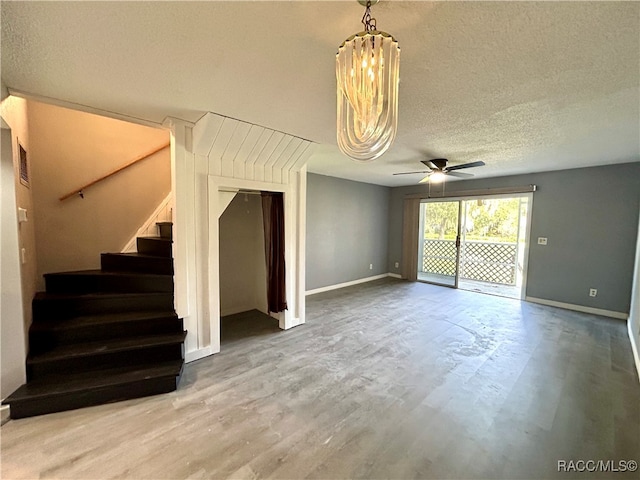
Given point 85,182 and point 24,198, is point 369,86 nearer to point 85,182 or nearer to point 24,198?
point 24,198

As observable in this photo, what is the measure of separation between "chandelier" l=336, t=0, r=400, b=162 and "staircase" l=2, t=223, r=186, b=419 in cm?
238

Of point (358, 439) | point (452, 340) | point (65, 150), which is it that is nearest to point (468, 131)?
point (452, 340)

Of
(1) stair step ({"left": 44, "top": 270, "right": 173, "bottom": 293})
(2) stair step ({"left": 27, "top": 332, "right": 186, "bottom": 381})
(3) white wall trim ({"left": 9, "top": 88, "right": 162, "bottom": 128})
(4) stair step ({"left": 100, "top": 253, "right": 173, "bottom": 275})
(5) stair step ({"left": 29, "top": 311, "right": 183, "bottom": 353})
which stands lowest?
(2) stair step ({"left": 27, "top": 332, "right": 186, "bottom": 381})

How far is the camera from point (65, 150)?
3092mm

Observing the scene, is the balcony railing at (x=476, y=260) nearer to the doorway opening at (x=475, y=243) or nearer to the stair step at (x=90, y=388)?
the doorway opening at (x=475, y=243)

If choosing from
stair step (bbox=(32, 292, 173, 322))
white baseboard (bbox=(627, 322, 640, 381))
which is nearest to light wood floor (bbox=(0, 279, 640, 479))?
white baseboard (bbox=(627, 322, 640, 381))

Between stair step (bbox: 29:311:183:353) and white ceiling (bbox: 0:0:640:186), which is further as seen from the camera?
stair step (bbox: 29:311:183:353)

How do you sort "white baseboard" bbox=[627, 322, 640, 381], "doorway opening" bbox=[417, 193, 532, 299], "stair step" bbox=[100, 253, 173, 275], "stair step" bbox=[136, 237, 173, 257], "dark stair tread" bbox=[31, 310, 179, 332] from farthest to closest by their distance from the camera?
"doorway opening" bbox=[417, 193, 532, 299] < "stair step" bbox=[136, 237, 173, 257] < "stair step" bbox=[100, 253, 173, 275] < "white baseboard" bbox=[627, 322, 640, 381] < "dark stair tread" bbox=[31, 310, 179, 332]

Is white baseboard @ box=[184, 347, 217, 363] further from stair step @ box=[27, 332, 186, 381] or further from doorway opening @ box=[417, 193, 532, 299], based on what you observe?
doorway opening @ box=[417, 193, 532, 299]

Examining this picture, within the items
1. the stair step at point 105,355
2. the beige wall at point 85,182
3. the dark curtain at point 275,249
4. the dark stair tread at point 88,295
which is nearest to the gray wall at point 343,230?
the dark curtain at point 275,249

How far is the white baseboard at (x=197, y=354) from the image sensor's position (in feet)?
8.72

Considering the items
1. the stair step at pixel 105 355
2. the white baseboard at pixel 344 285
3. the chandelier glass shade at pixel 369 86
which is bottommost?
Answer: the white baseboard at pixel 344 285

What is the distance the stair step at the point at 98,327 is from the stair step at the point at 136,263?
514 mm

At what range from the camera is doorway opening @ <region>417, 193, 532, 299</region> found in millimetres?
6129
